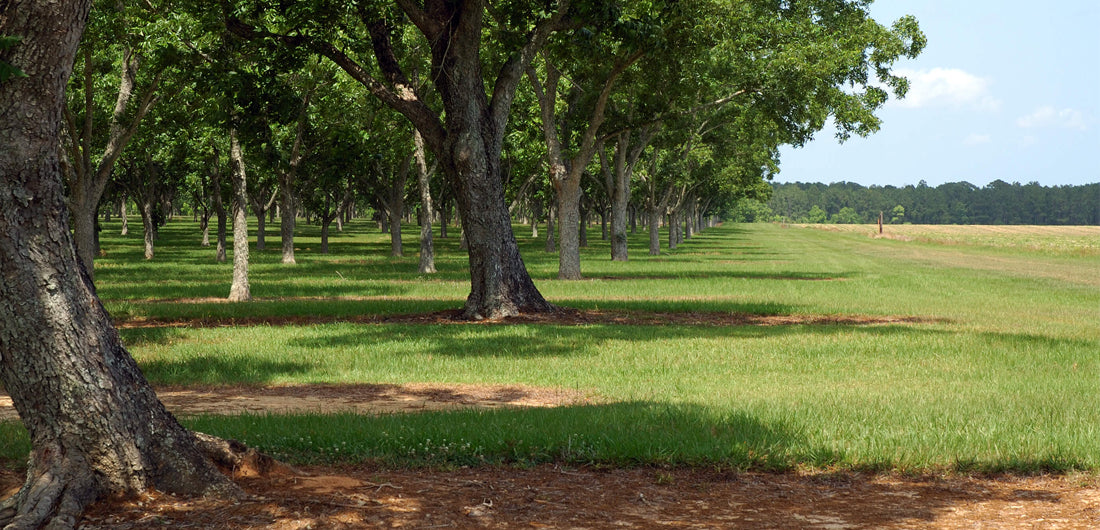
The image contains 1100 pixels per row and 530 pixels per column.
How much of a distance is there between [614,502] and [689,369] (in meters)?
5.99

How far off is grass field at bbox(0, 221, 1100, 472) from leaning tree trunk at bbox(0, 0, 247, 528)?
1848 millimetres

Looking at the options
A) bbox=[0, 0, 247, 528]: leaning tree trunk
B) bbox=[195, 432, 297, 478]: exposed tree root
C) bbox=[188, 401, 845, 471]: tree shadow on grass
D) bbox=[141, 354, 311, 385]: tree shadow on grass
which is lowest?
bbox=[141, 354, 311, 385]: tree shadow on grass

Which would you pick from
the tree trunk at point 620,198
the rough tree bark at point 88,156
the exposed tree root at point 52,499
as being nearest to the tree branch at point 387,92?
the rough tree bark at point 88,156

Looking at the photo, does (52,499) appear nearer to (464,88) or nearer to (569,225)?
(464,88)

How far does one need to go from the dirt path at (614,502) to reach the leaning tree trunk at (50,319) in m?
0.26

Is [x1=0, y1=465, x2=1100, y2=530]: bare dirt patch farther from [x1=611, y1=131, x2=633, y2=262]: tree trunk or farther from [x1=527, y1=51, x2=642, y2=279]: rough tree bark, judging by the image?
[x1=611, y1=131, x2=633, y2=262]: tree trunk

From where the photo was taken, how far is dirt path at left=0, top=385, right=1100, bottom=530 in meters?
5.71

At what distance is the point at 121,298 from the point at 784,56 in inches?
680

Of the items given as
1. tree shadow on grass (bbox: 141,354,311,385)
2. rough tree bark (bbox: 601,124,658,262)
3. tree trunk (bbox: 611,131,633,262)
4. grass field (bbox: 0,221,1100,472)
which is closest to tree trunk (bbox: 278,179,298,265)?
grass field (bbox: 0,221,1100,472)

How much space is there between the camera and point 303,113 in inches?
1308

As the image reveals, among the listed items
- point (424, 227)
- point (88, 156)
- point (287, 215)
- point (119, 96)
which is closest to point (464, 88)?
point (119, 96)

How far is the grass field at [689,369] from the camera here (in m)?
7.59

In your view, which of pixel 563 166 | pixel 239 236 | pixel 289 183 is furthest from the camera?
pixel 289 183

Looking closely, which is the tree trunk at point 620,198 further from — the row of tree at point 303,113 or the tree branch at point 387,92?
the tree branch at point 387,92
